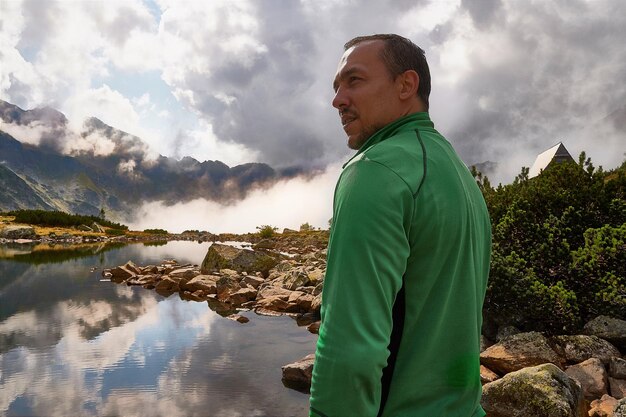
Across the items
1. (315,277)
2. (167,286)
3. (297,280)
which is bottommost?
(167,286)

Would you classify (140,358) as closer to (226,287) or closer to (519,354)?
(226,287)

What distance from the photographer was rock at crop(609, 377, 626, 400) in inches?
234

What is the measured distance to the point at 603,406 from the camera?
542 cm

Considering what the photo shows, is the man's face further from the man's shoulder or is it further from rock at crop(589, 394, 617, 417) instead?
rock at crop(589, 394, 617, 417)

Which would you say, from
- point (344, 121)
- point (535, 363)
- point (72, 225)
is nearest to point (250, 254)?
point (535, 363)

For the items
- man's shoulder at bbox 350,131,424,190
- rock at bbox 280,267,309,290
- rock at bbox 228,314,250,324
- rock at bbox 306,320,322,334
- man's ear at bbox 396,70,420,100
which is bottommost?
rock at bbox 228,314,250,324

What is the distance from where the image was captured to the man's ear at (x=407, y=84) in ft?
5.35

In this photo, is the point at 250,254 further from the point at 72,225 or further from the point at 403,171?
the point at 72,225

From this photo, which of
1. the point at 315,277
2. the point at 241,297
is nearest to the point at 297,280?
the point at 315,277

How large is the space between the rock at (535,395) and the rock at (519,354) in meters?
1.33

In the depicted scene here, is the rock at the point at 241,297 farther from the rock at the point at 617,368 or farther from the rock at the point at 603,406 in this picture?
the rock at the point at 603,406

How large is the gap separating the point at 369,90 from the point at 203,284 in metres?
15.5

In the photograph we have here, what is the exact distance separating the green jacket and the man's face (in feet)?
0.28

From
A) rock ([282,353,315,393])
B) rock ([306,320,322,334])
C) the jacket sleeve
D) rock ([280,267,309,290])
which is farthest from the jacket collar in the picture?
rock ([280,267,309,290])
